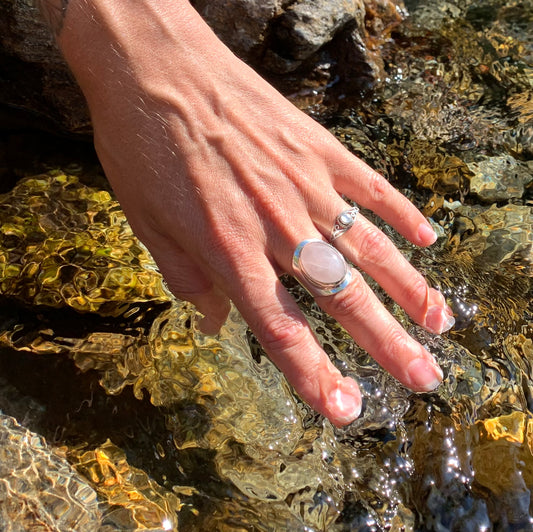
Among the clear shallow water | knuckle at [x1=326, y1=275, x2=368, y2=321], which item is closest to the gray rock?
the clear shallow water

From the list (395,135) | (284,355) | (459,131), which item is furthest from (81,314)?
(459,131)

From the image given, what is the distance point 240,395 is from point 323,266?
75 centimetres

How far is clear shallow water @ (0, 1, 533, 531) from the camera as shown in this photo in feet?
6.00

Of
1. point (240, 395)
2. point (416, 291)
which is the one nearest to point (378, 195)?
point (416, 291)

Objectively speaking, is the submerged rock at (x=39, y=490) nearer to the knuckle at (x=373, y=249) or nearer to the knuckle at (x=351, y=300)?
the knuckle at (x=351, y=300)

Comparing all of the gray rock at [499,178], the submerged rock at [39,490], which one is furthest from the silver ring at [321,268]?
the gray rock at [499,178]

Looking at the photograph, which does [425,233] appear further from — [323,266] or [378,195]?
[323,266]

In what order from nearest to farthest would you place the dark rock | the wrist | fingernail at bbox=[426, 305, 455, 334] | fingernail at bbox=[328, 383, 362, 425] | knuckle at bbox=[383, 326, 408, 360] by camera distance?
1. fingernail at bbox=[328, 383, 362, 425]
2. knuckle at bbox=[383, 326, 408, 360]
3. fingernail at bbox=[426, 305, 455, 334]
4. the wrist
5. the dark rock

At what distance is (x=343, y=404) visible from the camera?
1496 millimetres

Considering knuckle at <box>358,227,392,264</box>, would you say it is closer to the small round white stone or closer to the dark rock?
the small round white stone

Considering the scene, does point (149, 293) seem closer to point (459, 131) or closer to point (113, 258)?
point (113, 258)

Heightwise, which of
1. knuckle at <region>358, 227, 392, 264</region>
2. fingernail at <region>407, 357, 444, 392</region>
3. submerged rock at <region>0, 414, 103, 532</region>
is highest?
knuckle at <region>358, 227, 392, 264</region>

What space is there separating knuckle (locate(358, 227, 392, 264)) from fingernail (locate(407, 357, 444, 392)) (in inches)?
13.5

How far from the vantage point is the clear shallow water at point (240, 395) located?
183 cm
